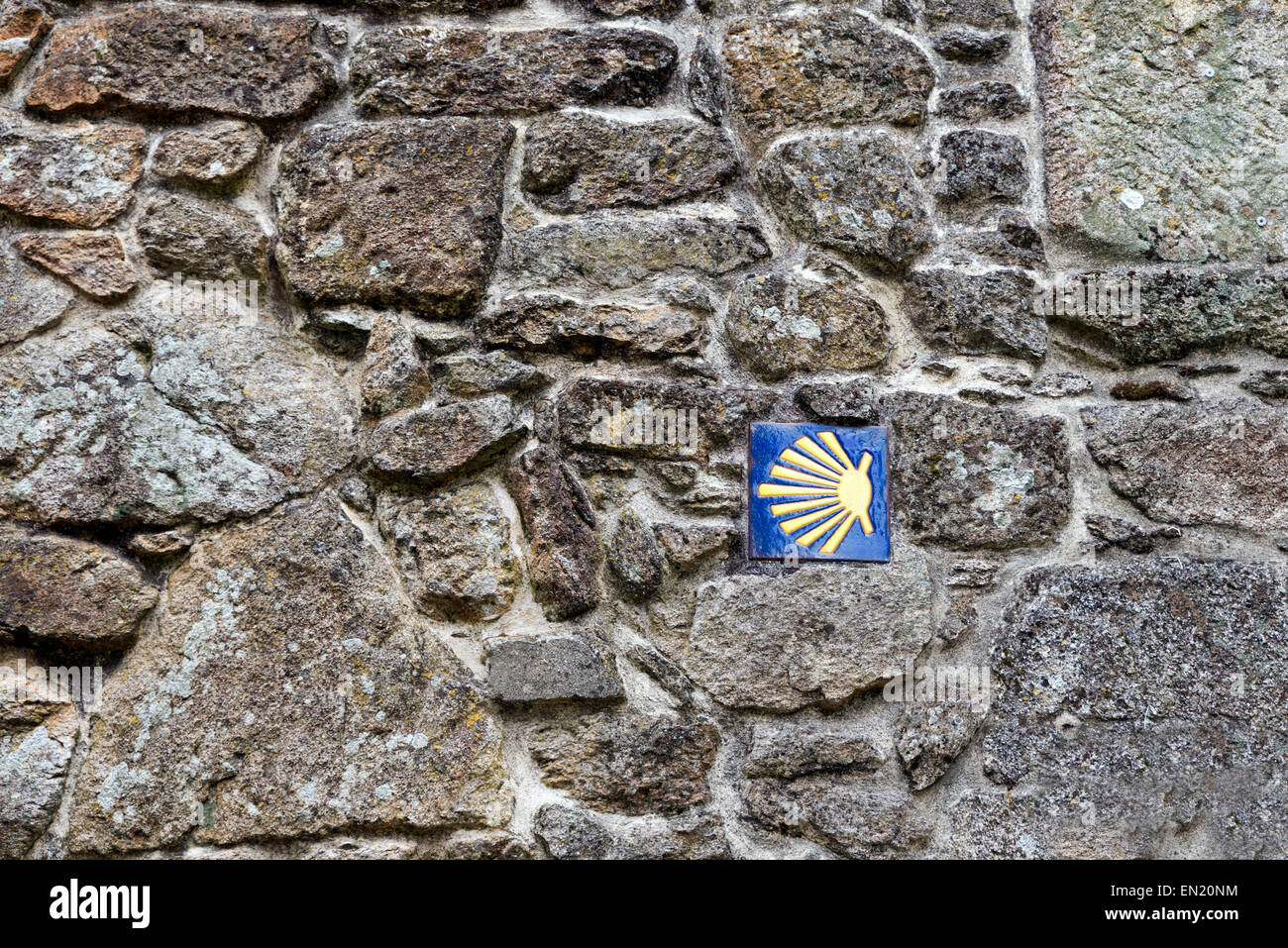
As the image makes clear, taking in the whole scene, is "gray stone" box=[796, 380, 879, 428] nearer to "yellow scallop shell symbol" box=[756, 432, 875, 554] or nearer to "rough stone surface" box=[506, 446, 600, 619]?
"yellow scallop shell symbol" box=[756, 432, 875, 554]

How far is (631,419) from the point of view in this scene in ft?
5.46

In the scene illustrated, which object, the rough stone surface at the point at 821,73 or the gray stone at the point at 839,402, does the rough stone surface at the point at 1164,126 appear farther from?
the gray stone at the point at 839,402

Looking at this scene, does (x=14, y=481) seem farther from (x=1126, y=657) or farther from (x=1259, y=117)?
(x=1259, y=117)

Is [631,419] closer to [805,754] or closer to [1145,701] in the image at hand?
[805,754]

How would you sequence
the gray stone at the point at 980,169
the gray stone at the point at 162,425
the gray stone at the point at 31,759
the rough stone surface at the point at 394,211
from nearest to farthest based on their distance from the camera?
the gray stone at the point at 31,759 < the gray stone at the point at 162,425 < the rough stone surface at the point at 394,211 < the gray stone at the point at 980,169

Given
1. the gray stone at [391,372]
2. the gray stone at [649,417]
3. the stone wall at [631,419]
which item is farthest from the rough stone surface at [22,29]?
the gray stone at [649,417]

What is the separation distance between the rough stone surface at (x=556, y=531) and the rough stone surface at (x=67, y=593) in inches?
23.5

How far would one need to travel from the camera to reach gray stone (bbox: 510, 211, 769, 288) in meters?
1.73

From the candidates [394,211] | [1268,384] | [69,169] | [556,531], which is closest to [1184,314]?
[1268,384]

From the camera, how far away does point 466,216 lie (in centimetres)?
173

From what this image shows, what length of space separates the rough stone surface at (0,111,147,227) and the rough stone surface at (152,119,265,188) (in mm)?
51

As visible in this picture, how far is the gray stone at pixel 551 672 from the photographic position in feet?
5.14

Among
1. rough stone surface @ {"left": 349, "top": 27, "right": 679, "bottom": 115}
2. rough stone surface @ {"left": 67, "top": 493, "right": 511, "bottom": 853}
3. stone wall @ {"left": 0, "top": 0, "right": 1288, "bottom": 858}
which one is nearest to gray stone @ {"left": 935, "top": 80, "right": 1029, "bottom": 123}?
stone wall @ {"left": 0, "top": 0, "right": 1288, "bottom": 858}

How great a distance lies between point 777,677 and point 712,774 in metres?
0.18
